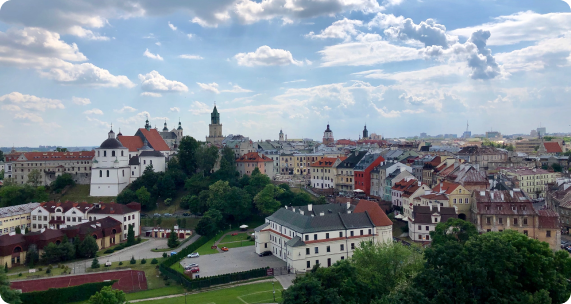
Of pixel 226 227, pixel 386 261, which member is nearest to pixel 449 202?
pixel 386 261

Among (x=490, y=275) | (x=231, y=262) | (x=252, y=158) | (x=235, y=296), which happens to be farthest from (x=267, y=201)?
(x=490, y=275)

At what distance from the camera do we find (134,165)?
280 ft

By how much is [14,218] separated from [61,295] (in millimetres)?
34198

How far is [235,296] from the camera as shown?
40406mm

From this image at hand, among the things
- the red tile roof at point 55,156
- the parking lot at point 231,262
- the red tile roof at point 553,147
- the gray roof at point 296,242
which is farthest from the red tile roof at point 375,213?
the red tile roof at point 553,147

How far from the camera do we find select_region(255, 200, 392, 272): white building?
47.9m

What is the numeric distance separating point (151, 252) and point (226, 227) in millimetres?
14854

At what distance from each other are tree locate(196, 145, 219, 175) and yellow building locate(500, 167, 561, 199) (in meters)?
56.5

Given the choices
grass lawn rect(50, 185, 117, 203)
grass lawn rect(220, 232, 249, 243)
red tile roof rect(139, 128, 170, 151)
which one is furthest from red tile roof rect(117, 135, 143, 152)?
grass lawn rect(220, 232, 249, 243)

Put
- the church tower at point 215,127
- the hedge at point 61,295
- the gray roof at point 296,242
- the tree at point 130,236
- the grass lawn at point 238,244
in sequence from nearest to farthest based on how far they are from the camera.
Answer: the hedge at point 61,295, the gray roof at point 296,242, the grass lawn at point 238,244, the tree at point 130,236, the church tower at point 215,127

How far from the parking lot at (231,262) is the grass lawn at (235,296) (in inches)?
184

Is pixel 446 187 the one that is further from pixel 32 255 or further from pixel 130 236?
pixel 32 255

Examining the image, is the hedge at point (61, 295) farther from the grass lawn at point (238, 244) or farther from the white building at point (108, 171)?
the white building at point (108, 171)

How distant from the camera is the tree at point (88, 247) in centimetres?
5594
